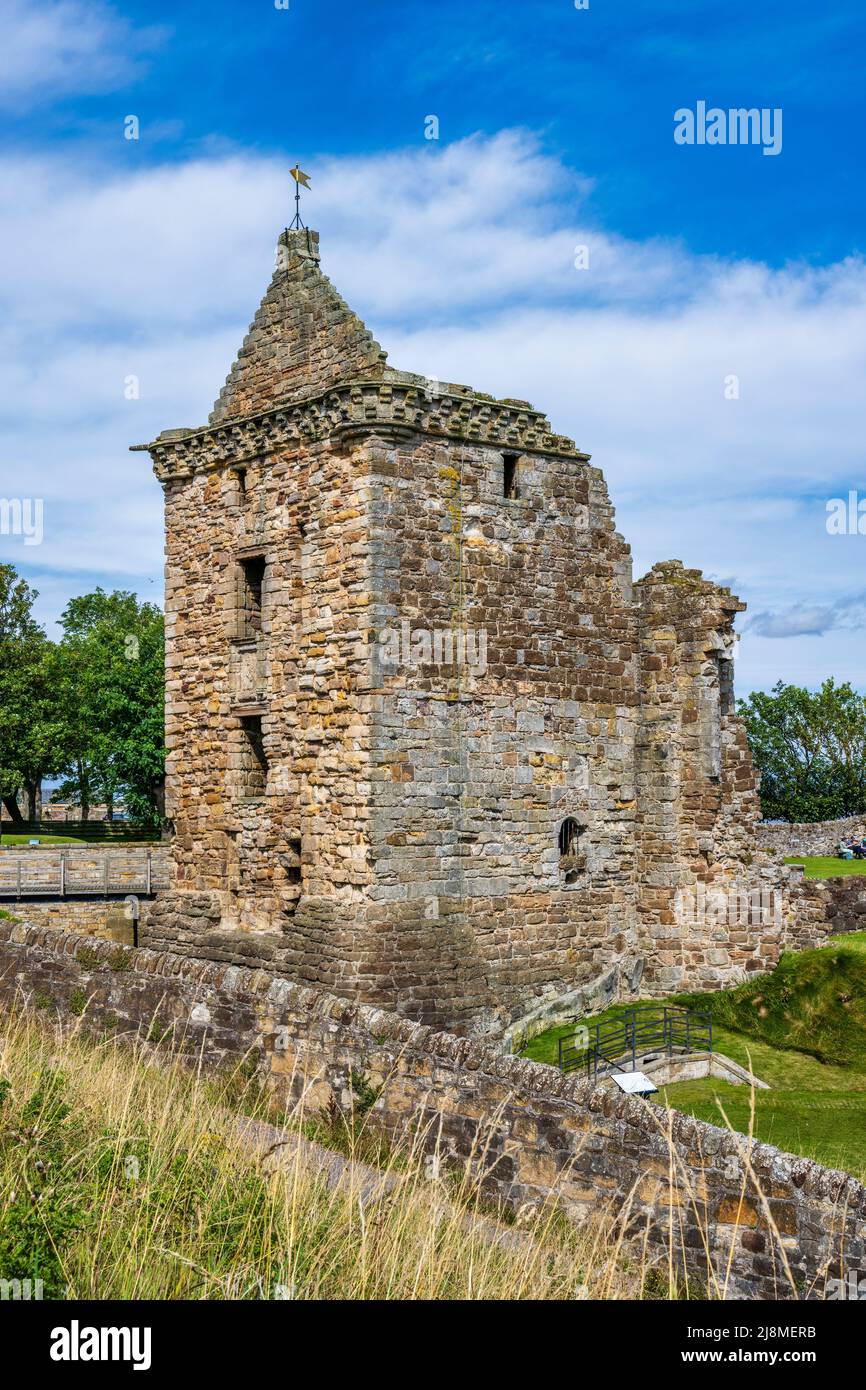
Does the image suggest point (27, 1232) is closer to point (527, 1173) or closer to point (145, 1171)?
point (145, 1171)

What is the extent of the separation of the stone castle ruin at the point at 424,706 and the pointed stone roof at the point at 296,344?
52 millimetres

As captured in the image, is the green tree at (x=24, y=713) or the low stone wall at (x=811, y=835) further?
the green tree at (x=24, y=713)

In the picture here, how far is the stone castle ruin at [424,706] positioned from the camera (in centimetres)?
1877

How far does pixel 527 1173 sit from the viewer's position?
28.4 feet

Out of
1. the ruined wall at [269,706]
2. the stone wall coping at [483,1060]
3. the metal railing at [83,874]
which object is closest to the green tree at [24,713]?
the metal railing at [83,874]

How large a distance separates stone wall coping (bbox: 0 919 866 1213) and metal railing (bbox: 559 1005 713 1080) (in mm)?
5792

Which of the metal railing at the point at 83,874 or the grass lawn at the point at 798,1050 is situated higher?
the metal railing at the point at 83,874

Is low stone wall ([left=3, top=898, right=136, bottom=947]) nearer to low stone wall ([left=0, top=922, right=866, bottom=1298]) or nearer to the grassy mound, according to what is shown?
the grassy mound

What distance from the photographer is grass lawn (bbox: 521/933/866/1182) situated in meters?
15.1

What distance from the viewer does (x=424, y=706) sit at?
19.0 meters

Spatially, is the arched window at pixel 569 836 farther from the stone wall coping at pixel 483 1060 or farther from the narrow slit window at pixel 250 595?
the stone wall coping at pixel 483 1060

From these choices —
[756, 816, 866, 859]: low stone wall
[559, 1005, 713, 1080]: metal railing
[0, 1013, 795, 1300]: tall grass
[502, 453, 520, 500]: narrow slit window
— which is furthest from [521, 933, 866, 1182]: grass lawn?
[756, 816, 866, 859]: low stone wall

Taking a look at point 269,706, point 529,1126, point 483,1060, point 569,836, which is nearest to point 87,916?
point 269,706
